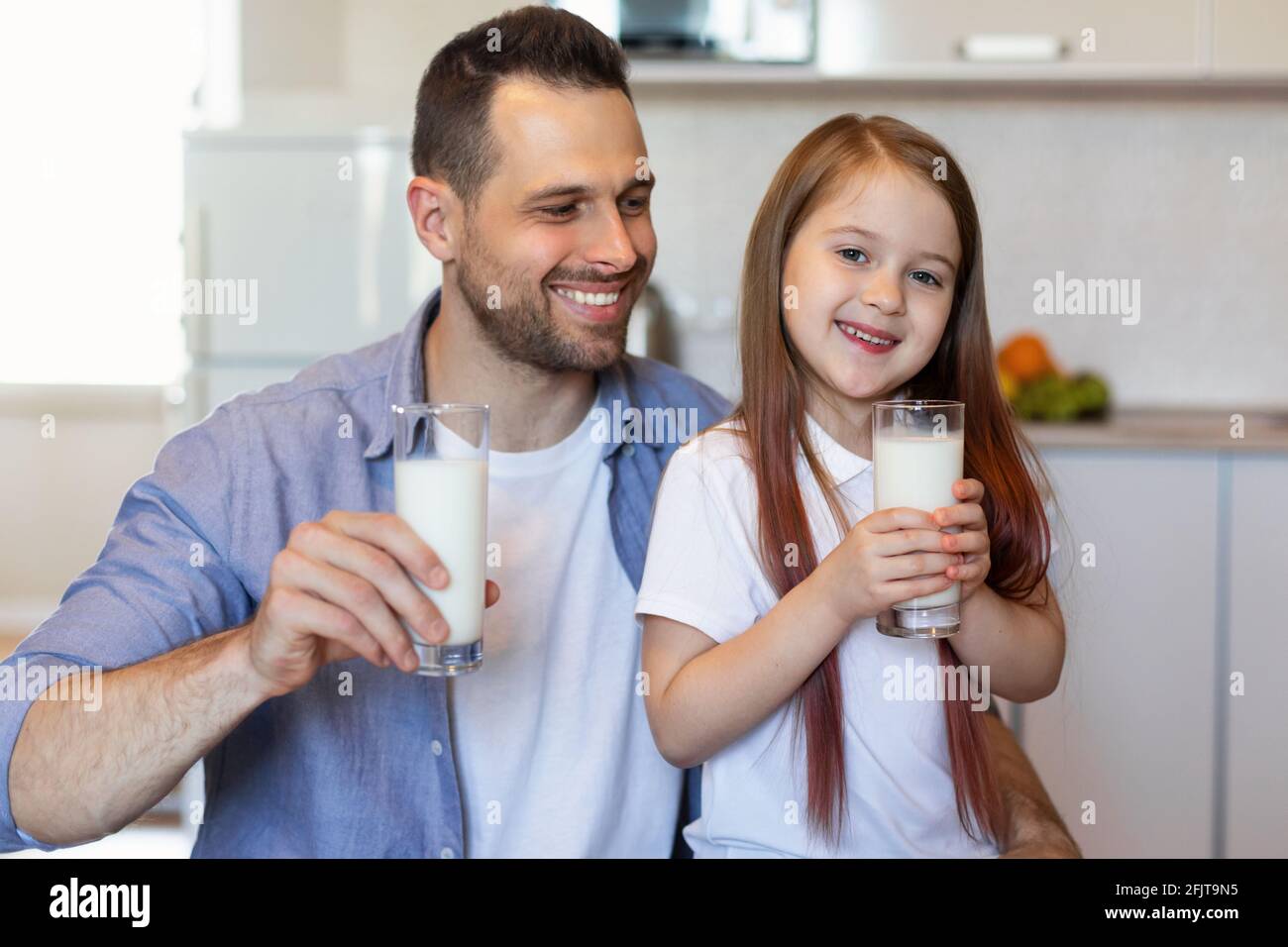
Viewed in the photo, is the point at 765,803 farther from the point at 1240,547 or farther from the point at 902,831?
the point at 1240,547

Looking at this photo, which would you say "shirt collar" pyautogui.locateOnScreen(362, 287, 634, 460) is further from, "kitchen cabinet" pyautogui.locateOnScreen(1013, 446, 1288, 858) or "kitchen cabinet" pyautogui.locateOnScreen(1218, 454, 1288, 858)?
"kitchen cabinet" pyautogui.locateOnScreen(1218, 454, 1288, 858)

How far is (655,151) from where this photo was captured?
3.32 metres

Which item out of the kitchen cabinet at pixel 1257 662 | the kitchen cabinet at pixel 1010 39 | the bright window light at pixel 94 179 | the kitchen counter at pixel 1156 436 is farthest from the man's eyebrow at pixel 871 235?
the bright window light at pixel 94 179

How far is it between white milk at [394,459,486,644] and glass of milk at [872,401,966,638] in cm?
33

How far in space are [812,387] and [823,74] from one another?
176cm

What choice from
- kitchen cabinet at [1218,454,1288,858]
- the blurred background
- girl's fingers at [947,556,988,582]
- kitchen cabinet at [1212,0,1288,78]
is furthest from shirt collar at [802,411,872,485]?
kitchen cabinet at [1212,0,1288,78]

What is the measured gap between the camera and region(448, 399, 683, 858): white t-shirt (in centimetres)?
133

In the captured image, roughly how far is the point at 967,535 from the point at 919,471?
0.21 ft

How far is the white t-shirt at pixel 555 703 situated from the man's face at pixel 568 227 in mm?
150

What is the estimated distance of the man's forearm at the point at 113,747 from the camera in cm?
104

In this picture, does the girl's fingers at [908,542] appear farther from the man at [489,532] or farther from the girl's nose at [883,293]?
the man at [489,532]

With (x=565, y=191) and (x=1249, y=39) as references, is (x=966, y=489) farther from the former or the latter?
(x=1249, y=39)

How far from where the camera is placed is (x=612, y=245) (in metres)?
1.37

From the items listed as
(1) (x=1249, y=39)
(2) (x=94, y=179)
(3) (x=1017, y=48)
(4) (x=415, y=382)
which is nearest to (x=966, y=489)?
(4) (x=415, y=382)
